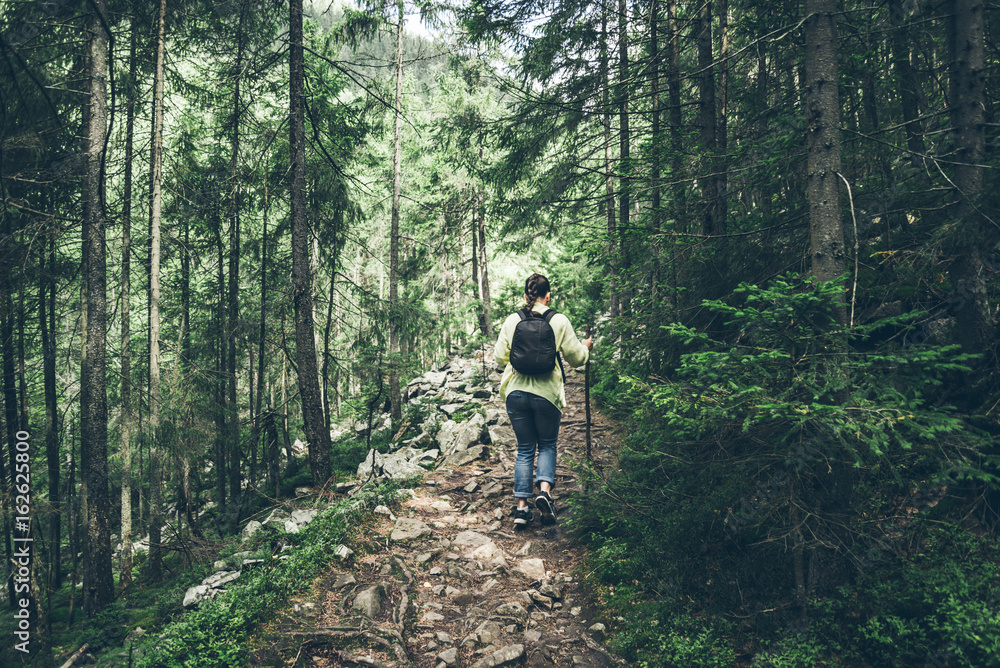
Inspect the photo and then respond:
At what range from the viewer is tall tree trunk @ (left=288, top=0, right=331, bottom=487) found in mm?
8531

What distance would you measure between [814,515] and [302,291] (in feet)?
27.0

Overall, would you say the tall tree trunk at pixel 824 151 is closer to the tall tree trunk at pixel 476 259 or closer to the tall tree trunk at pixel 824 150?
the tall tree trunk at pixel 824 150

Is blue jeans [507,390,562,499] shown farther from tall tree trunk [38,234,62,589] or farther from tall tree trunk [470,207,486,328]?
tall tree trunk [470,207,486,328]

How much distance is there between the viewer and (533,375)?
5121 mm

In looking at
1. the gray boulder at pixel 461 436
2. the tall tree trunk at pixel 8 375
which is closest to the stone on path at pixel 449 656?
the gray boulder at pixel 461 436

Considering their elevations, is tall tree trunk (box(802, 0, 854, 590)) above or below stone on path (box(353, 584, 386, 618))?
above

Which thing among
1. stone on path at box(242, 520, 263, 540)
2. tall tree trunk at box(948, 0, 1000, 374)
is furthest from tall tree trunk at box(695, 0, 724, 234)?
stone on path at box(242, 520, 263, 540)

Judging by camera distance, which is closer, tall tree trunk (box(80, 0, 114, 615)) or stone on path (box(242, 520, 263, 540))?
tall tree trunk (box(80, 0, 114, 615))

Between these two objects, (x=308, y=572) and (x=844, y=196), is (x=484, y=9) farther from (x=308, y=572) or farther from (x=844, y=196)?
(x=308, y=572)

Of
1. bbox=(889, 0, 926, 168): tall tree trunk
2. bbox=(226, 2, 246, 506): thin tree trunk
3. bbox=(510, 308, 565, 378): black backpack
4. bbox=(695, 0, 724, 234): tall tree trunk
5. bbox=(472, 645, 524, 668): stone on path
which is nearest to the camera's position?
bbox=(472, 645, 524, 668): stone on path

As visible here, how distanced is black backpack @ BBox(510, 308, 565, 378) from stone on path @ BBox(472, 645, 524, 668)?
8.19 ft

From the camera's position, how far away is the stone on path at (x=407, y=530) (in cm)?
526

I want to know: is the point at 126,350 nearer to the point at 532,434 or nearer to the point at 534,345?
the point at 532,434

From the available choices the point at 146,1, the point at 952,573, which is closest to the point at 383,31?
the point at 146,1
